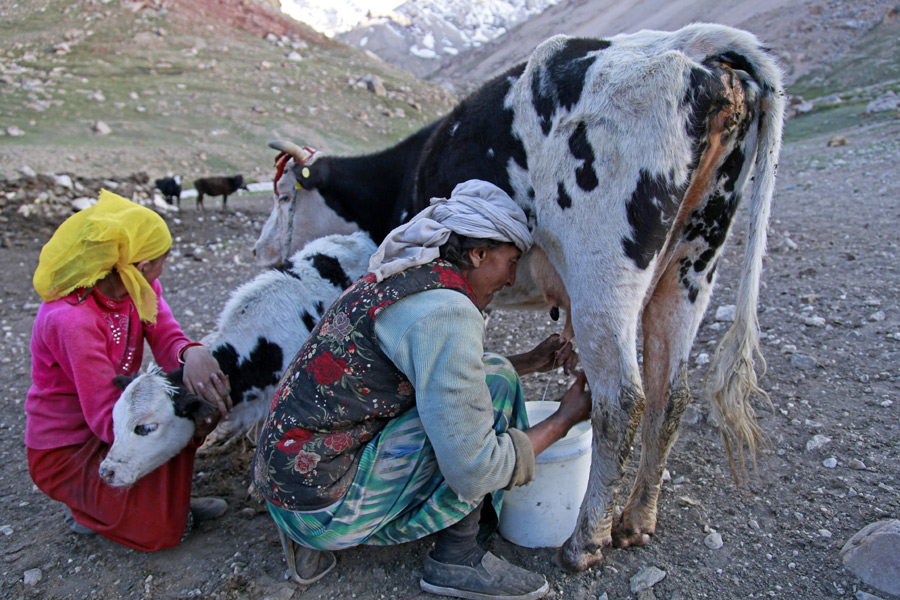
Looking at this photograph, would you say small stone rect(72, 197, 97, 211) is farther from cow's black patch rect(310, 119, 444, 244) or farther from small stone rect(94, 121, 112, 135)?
small stone rect(94, 121, 112, 135)

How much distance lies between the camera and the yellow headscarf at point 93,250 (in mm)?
2906

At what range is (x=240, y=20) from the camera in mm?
30359

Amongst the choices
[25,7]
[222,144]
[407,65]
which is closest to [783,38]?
[222,144]

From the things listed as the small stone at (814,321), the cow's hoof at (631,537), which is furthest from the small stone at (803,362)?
the cow's hoof at (631,537)

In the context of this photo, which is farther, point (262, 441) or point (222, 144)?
point (222, 144)

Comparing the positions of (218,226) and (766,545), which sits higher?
(766,545)

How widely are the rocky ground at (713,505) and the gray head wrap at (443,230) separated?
57.1 inches

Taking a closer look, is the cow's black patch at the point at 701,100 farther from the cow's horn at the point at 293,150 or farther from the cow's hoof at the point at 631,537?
the cow's horn at the point at 293,150

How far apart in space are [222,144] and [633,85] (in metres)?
16.2

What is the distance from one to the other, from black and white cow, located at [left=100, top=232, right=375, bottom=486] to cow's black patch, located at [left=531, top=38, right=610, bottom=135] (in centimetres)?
160

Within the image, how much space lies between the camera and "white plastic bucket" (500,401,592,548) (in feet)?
9.18

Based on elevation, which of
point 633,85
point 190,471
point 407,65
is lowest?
point 407,65

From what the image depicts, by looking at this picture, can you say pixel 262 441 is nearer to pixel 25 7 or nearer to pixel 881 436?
pixel 881 436

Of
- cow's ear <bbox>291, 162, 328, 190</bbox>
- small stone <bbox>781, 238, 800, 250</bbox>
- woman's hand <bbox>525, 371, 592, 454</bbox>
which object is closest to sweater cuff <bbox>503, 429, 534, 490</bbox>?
woman's hand <bbox>525, 371, 592, 454</bbox>
